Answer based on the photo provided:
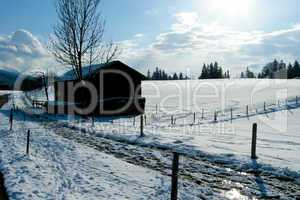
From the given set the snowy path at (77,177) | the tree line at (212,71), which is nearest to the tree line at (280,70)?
the tree line at (212,71)

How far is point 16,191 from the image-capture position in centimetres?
705

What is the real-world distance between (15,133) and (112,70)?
1878 cm

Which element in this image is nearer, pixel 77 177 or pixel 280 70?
pixel 77 177

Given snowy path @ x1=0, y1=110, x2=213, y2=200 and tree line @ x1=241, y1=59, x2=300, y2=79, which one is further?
tree line @ x1=241, y1=59, x2=300, y2=79

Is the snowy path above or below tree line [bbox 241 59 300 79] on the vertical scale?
below

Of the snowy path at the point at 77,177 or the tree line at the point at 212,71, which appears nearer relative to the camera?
the snowy path at the point at 77,177

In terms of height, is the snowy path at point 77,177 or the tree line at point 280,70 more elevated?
the tree line at point 280,70

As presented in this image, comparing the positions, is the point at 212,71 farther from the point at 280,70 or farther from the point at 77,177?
the point at 77,177

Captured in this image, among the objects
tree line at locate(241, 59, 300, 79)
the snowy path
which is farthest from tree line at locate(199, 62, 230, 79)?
the snowy path

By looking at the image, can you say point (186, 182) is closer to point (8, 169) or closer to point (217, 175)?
point (217, 175)

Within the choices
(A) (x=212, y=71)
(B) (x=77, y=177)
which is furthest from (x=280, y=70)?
(B) (x=77, y=177)

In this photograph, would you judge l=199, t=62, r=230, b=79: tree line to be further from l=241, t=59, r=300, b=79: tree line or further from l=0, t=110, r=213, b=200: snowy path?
l=0, t=110, r=213, b=200: snowy path

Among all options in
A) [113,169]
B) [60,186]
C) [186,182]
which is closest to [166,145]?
[113,169]

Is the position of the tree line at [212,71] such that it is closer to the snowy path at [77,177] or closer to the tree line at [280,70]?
the tree line at [280,70]
